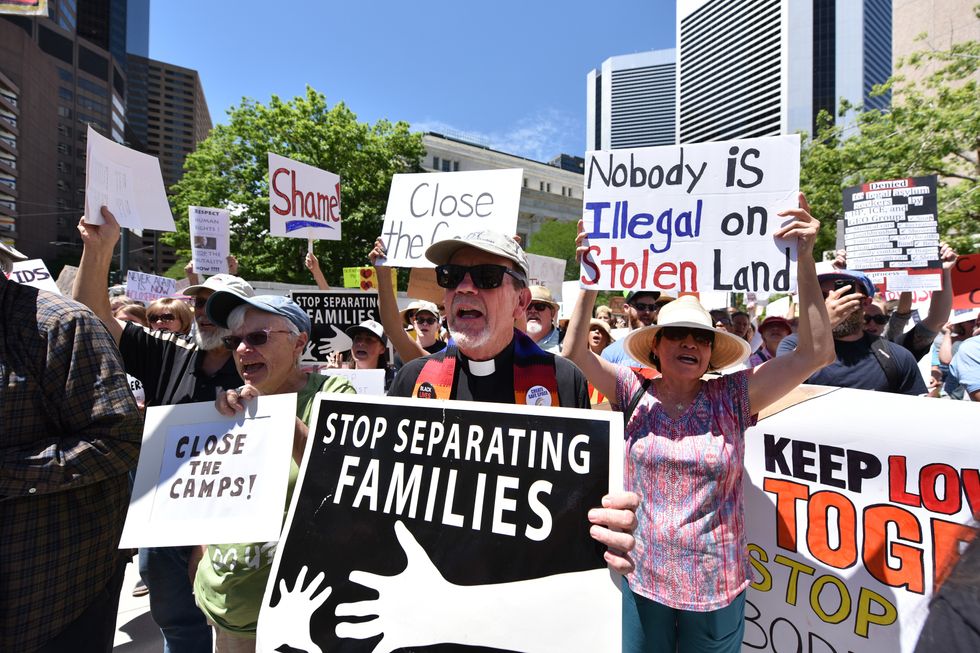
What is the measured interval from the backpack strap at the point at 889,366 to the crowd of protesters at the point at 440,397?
0.48m

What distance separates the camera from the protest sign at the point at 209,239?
6.54 m

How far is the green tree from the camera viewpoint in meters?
23.9

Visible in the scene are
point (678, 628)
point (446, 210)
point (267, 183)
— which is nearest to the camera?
point (678, 628)

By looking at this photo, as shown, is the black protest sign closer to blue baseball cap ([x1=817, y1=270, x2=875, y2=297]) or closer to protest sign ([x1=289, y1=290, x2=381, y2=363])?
blue baseball cap ([x1=817, y1=270, x2=875, y2=297])

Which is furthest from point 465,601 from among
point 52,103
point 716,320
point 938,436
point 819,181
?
point 52,103

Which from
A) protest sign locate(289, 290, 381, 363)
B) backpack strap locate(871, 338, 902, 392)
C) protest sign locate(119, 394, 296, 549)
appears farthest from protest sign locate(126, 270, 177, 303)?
backpack strap locate(871, 338, 902, 392)

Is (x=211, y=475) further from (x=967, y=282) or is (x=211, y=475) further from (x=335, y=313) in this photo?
(x=967, y=282)

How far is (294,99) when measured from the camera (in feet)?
81.2

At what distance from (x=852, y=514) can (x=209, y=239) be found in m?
6.99

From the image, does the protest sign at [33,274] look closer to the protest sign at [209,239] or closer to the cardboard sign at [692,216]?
the protest sign at [209,239]

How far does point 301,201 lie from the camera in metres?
5.73

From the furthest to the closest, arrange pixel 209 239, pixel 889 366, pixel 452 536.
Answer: pixel 209 239 → pixel 889 366 → pixel 452 536

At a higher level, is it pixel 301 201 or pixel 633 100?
pixel 633 100

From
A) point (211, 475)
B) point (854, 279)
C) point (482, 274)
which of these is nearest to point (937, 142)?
point (854, 279)
